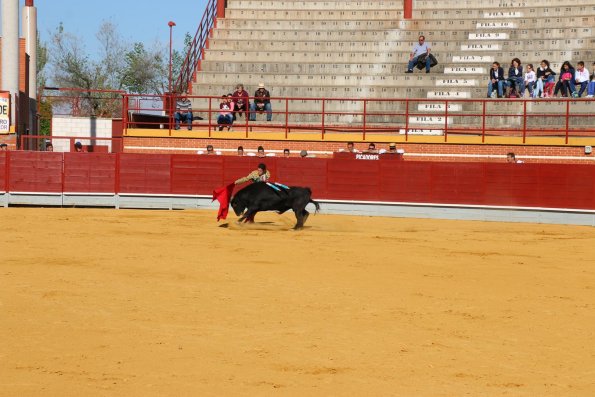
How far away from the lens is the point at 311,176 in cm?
2323

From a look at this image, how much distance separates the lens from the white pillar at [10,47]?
26266 millimetres

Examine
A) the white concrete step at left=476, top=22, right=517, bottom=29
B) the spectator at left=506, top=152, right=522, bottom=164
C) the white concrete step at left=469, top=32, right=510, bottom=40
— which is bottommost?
the spectator at left=506, top=152, right=522, bottom=164

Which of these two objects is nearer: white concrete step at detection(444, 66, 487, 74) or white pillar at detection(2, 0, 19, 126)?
white pillar at detection(2, 0, 19, 126)

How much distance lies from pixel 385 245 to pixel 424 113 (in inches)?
480

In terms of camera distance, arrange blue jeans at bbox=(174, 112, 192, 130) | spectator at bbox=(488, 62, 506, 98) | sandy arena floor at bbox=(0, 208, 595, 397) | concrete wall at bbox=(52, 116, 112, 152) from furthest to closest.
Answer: concrete wall at bbox=(52, 116, 112, 152) < blue jeans at bbox=(174, 112, 192, 130) < spectator at bbox=(488, 62, 506, 98) < sandy arena floor at bbox=(0, 208, 595, 397)

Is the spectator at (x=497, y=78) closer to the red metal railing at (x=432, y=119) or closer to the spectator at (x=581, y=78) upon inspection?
the red metal railing at (x=432, y=119)

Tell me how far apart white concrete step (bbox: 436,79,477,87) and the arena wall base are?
6.99m

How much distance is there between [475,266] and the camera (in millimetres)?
12773

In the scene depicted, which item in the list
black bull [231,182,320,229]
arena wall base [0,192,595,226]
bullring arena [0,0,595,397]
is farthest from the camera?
arena wall base [0,192,595,226]

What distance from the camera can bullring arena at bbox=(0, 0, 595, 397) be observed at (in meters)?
6.77

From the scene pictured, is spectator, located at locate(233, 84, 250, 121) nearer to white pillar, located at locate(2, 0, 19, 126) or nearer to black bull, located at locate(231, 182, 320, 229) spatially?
white pillar, located at locate(2, 0, 19, 126)

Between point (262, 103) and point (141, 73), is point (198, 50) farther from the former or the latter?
point (141, 73)

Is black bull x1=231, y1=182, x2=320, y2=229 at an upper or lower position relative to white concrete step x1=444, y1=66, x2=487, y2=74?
lower

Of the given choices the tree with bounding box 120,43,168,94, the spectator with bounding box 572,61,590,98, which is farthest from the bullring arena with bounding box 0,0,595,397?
the tree with bounding box 120,43,168,94
